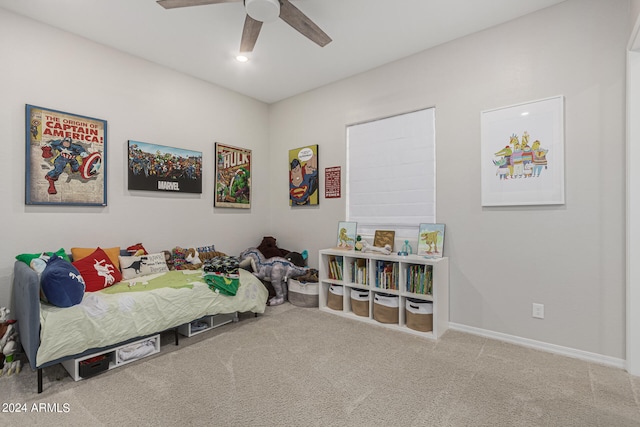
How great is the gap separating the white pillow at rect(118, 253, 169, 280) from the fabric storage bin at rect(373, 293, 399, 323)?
7.26ft

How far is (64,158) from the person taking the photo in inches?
111

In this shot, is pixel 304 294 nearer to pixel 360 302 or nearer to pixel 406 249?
pixel 360 302

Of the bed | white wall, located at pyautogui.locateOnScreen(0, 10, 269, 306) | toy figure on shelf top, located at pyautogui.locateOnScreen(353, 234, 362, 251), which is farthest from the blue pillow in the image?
toy figure on shelf top, located at pyautogui.locateOnScreen(353, 234, 362, 251)

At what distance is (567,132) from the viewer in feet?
8.24

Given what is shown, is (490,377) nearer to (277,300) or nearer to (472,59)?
(277,300)

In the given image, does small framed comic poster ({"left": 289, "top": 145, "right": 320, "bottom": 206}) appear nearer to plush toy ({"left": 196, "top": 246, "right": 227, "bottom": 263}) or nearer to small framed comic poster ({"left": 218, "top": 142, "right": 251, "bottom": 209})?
small framed comic poster ({"left": 218, "top": 142, "right": 251, "bottom": 209})

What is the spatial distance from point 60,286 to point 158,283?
2.60 feet

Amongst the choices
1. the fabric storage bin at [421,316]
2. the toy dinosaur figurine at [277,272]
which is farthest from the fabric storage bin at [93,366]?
the fabric storage bin at [421,316]

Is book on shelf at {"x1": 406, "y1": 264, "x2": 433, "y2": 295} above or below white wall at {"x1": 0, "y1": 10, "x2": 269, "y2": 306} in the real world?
below

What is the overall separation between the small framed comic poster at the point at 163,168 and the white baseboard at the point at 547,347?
129 inches

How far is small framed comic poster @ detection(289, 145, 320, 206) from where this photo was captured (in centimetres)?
418

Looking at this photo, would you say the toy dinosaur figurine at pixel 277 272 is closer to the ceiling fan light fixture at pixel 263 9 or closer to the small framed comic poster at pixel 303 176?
the small framed comic poster at pixel 303 176

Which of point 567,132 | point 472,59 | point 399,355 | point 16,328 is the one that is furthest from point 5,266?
point 567,132

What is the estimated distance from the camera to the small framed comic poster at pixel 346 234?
12.3ft
